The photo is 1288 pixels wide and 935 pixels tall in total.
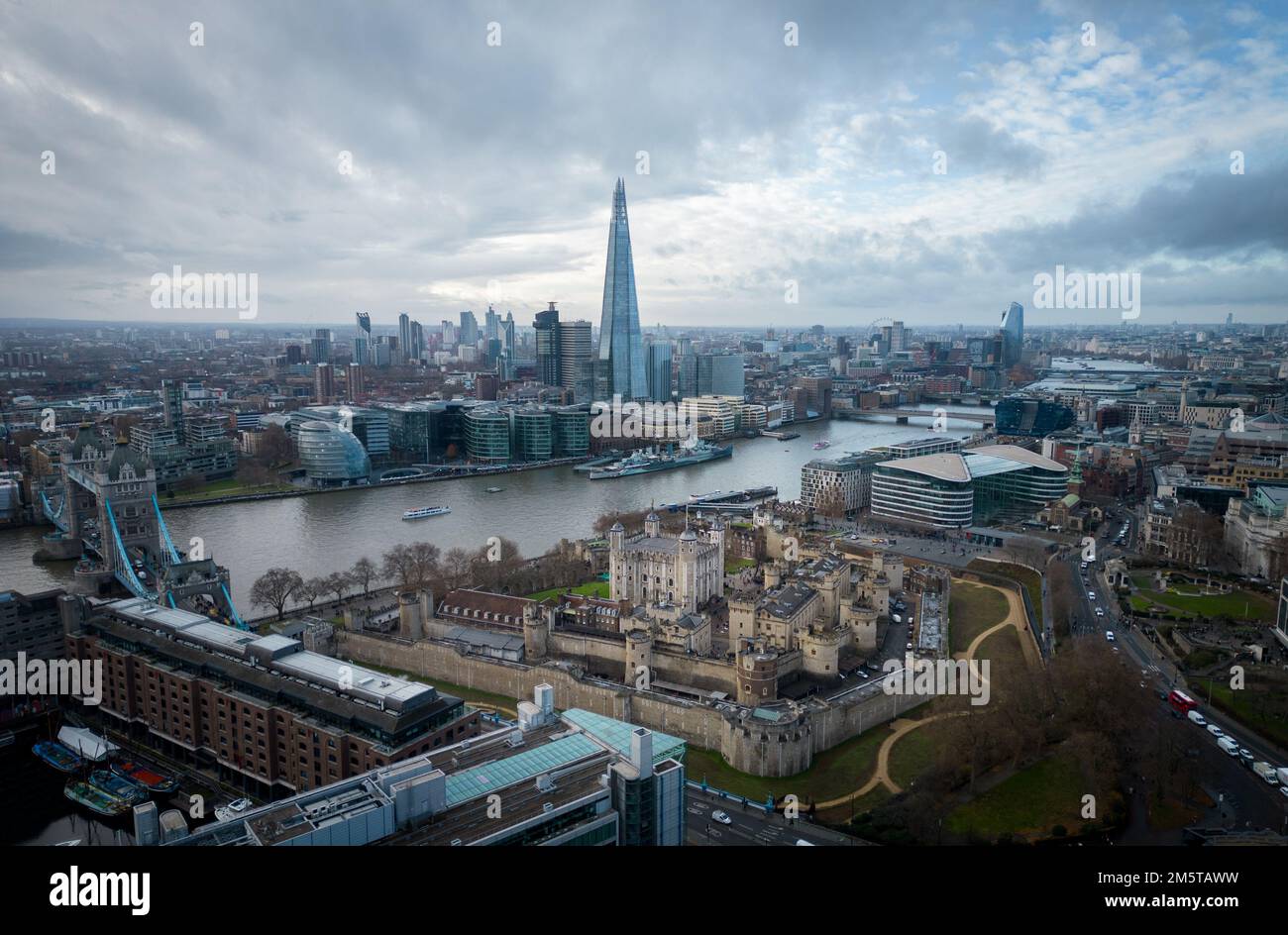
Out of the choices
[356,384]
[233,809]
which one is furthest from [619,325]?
[233,809]

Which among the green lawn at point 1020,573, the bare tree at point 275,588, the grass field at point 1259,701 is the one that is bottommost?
the grass field at point 1259,701

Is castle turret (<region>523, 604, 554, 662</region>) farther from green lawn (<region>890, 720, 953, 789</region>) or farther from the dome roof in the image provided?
the dome roof

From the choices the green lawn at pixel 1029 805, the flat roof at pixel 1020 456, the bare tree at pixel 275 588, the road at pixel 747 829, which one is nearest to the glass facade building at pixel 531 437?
the flat roof at pixel 1020 456

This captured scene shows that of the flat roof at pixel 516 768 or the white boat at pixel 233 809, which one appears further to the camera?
the white boat at pixel 233 809

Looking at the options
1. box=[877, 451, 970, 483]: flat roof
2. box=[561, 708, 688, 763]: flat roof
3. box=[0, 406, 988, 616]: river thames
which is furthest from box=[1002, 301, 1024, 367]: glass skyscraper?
box=[561, 708, 688, 763]: flat roof

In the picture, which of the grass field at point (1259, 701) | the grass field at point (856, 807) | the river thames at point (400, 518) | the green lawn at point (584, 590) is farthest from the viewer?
the river thames at point (400, 518)

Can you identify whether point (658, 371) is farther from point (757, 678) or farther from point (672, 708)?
point (672, 708)

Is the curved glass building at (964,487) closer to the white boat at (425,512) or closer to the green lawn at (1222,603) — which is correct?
the green lawn at (1222,603)
